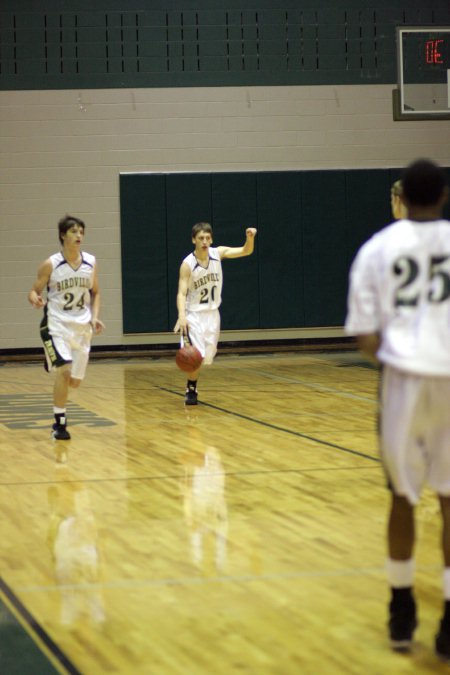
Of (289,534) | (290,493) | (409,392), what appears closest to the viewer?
(409,392)

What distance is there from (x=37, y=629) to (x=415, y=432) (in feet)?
5.23

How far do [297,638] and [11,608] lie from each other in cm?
118

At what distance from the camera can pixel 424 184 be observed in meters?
3.90

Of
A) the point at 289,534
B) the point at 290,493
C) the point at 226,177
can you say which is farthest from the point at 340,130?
the point at 289,534

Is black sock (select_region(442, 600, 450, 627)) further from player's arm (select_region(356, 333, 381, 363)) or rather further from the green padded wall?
the green padded wall

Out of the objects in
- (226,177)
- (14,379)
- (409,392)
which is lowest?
(14,379)

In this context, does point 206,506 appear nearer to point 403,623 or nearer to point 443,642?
point 403,623

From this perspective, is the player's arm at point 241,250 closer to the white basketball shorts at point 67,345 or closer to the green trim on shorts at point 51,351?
the white basketball shorts at point 67,345

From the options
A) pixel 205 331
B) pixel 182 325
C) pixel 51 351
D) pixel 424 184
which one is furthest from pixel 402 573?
pixel 205 331

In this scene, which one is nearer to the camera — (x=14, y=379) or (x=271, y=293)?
(x=14, y=379)

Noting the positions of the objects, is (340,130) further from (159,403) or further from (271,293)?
(159,403)

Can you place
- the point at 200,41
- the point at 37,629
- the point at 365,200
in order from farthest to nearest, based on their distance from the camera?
1. the point at 365,200
2. the point at 200,41
3. the point at 37,629

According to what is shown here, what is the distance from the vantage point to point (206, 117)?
16984mm

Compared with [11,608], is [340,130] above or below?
above
